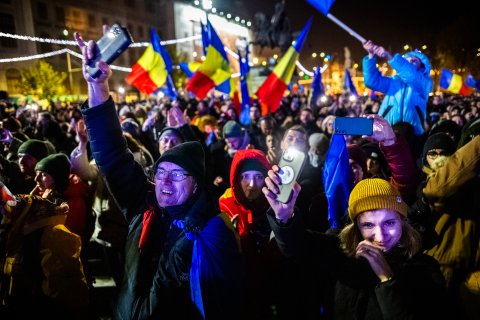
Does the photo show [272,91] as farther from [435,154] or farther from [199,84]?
[435,154]

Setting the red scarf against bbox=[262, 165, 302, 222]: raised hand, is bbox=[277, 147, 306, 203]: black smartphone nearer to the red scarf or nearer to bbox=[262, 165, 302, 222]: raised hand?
bbox=[262, 165, 302, 222]: raised hand

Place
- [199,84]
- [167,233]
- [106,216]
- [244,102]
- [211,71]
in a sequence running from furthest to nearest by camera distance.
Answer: [244,102] → [211,71] → [199,84] → [106,216] → [167,233]

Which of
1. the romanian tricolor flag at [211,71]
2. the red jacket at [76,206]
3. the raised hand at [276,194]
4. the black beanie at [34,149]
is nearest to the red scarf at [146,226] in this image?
the raised hand at [276,194]

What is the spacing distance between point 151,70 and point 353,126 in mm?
8765

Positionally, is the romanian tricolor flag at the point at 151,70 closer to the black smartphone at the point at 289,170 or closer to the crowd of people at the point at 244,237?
the crowd of people at the point at 244,237

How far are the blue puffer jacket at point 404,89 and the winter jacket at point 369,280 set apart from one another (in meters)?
3.41

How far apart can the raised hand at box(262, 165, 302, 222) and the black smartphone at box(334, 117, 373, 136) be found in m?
0.48

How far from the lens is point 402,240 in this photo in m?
1.96

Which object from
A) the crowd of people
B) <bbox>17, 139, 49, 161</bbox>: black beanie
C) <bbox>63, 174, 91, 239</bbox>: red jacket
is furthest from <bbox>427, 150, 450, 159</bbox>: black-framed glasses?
<bbox>17, 139, 49, 161</bbox>: black beanie

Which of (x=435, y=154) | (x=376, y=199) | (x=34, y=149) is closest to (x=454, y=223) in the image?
(x=435, y=154)

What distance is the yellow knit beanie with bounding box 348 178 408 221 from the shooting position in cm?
Answer: 195

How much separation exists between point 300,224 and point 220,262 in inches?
20.3

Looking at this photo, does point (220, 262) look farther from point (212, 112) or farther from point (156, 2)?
point (156, 2)

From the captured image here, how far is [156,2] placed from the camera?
197 ft
